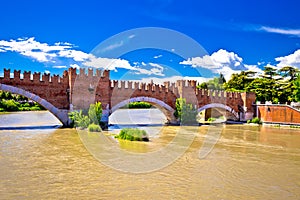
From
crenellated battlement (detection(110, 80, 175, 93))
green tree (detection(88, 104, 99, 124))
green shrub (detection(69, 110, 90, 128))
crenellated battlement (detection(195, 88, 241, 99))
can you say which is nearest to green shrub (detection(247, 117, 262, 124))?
crenellated battlement (detection(195, 88, 241, 99))

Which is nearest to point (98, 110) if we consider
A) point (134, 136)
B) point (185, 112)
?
point (134, 136)

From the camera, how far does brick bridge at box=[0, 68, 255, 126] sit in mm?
14717

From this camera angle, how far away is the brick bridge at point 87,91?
48.3 ft

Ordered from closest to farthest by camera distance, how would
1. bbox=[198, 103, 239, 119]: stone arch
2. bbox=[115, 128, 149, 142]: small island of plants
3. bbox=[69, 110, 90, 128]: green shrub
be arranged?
bbox=[115, 128, 149, 142]: small island of plants, bbox=[69, 110, 90, 128]: green shrub, bbox=[198, 103, 239, 119]: stone arch

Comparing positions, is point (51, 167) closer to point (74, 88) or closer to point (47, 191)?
point (47, 191)

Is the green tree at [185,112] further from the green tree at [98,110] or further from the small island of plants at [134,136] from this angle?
the small island of plants at [134,136]

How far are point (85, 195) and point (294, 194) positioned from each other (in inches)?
156

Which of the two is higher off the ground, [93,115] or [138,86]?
[138,86]

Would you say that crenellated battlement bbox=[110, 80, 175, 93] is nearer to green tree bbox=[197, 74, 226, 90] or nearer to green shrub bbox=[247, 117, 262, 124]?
green shrub bbox=[247, 117, 262, 124]

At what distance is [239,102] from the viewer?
2333 cm

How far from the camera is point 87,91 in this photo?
52.4ft

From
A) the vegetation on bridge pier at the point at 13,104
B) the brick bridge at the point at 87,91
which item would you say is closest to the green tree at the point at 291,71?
the brick bridge at the point at 87,91

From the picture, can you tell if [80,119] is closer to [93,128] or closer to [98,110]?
[98,110]

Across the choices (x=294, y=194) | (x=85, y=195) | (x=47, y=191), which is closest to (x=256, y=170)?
(x=294, y=194)
